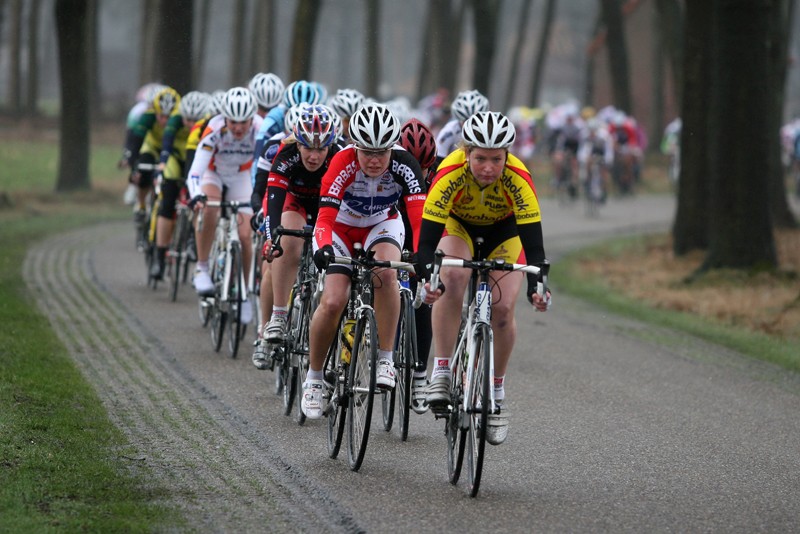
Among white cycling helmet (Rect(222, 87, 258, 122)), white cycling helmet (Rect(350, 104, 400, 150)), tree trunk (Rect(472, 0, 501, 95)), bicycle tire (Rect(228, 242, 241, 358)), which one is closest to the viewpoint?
white cycling helmet (Rect(350, 104, 400, 150))

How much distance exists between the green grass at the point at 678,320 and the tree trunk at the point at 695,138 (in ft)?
5.94

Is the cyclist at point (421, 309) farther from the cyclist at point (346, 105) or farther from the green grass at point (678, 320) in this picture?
the green grass at point (678, 320)

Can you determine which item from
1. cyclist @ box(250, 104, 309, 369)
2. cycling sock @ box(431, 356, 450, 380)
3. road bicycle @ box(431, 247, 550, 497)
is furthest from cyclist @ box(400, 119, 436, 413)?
road bicycle @ box(431, 247, 550, 497)

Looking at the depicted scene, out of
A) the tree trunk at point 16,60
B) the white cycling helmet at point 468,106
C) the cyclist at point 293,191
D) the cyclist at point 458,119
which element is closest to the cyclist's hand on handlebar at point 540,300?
the cyclist at point 293,191

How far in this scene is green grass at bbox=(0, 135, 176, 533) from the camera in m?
6.29

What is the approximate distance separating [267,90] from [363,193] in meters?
4.78

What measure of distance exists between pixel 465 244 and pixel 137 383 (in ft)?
10.6

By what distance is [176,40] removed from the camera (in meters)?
24.4

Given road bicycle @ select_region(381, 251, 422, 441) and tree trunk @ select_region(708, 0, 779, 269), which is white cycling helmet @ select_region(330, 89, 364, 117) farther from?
tree trunk @ select_region(708, 0, 779, 269)

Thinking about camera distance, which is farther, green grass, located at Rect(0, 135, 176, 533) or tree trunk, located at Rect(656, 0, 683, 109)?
tree trunk, located at Rect(656, 0, 683, 109)

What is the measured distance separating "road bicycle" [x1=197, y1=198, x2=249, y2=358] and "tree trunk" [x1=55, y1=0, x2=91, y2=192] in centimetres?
1636

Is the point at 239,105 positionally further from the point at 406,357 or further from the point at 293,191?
the point at 406,357

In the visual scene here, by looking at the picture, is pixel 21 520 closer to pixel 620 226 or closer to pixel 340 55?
pixel 620 226

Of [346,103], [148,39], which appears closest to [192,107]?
[346,103]
